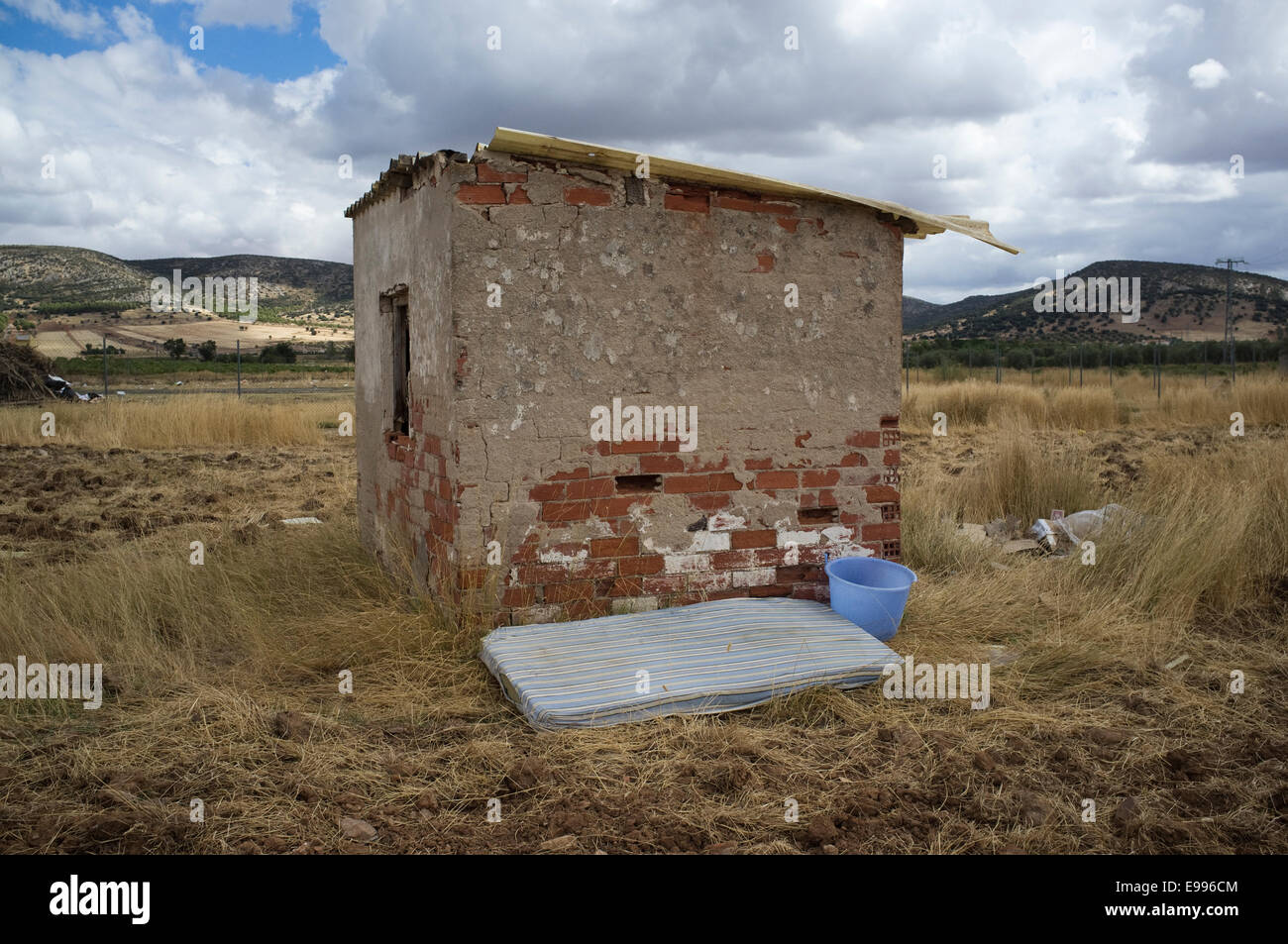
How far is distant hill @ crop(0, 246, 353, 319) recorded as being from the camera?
60.9 m

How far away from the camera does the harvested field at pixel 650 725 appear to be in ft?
10.4

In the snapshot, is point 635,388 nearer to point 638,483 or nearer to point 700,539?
point 638,483

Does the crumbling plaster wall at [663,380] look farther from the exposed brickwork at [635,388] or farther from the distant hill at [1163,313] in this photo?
the distant hill at [1163,313]

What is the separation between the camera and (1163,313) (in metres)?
50.7

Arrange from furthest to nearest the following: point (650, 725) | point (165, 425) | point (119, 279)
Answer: point (119, 279) → point (165, 425) → point (650, 725)

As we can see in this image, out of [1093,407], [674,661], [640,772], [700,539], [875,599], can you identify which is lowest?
[640,772]

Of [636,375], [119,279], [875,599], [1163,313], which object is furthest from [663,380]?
[119,279]

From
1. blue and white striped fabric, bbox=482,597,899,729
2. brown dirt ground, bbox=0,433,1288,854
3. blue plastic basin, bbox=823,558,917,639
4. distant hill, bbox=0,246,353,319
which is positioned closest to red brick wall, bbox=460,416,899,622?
blue and white striped fabric, bbox=482,597,899,729

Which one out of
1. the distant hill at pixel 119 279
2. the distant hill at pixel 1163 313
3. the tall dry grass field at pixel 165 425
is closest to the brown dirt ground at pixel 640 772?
the tall dry grass field at pixel 165 425

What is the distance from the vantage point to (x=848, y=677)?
14.3 feet

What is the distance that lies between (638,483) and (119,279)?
72159 millimetres

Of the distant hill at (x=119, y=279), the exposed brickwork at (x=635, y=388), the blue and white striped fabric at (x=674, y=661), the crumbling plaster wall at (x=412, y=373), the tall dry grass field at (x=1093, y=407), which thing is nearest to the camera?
the blue and white striped fabric at (x=674, y=661)

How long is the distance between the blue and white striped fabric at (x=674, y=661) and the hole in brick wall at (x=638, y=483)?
2.24 ft
